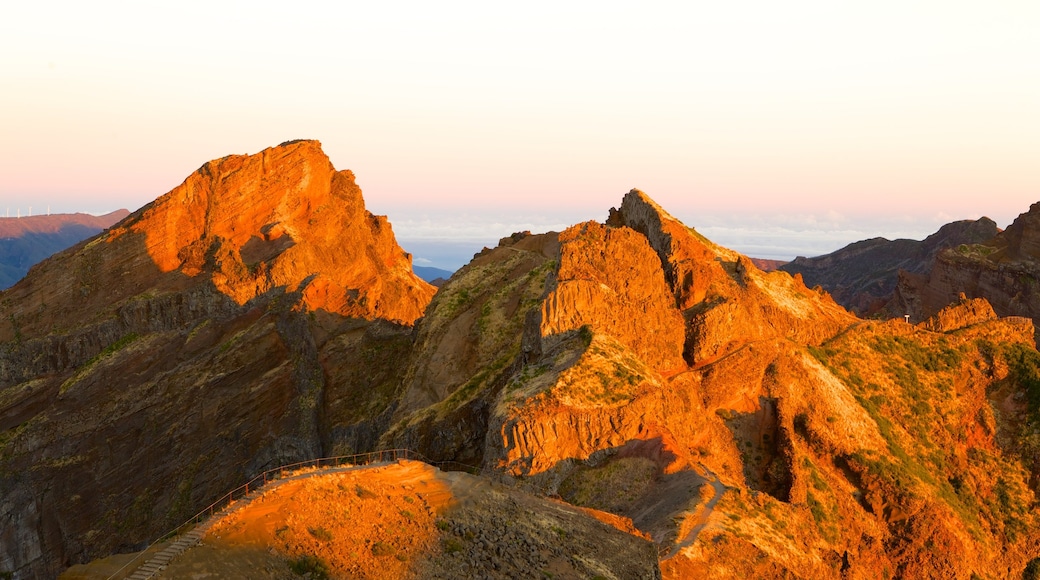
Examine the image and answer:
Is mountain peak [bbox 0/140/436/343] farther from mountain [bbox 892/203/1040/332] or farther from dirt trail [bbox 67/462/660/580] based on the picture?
mountain [bbox 892/203/1040/332]

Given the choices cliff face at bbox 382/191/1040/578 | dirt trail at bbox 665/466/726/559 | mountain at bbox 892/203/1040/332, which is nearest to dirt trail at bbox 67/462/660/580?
dirt trail at bbox 665/466/726/559

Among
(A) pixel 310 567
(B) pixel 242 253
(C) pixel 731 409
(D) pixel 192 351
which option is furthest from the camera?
(B) pixel 242 253

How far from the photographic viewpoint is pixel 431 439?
5594 cm

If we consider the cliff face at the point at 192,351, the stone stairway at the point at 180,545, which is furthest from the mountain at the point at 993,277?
the stone stairway at the point at 180,545

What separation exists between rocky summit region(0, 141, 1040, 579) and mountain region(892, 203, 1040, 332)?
158 feet

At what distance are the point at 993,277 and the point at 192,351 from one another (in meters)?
106

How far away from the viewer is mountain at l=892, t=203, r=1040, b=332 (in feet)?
368

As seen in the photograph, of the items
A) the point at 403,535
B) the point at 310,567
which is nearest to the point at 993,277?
the point at 403,535

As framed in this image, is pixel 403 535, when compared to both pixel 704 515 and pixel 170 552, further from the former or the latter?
pixel 704 515

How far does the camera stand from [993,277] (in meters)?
117

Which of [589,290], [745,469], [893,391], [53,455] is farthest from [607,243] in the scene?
[53,455]

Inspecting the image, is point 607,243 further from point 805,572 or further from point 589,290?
point 805,572

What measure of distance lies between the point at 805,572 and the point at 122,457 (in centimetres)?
6311

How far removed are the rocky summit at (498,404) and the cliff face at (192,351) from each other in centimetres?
29
